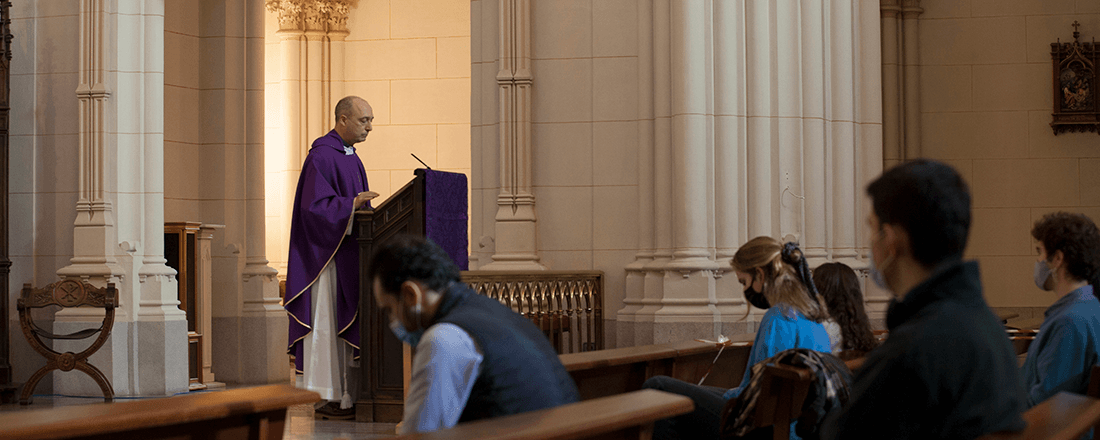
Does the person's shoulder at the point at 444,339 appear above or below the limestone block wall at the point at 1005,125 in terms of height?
below

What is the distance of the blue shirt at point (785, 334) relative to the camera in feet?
12.8

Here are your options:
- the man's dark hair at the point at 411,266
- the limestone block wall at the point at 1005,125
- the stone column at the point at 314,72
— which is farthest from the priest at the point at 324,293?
the limestone block wall at the point at 1005,125

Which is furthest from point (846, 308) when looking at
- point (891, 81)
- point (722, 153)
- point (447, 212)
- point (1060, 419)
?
point (891, 81)

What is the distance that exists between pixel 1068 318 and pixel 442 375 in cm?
224

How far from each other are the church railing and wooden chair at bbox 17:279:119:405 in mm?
2974

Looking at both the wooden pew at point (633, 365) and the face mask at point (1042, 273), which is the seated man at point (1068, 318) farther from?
the wooden pew at point (633, 365)

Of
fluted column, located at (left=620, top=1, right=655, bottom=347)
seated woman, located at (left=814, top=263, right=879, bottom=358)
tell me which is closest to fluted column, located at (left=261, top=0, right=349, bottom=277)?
fluted column, located at (left=620, top=1, right=655, bottom=347)

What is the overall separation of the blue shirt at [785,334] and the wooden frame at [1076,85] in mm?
7294

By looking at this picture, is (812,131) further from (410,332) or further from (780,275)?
(410,332)

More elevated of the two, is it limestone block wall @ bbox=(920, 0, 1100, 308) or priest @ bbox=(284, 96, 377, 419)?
limestone block wall @ bbox=(920, 0, 1100, 308)

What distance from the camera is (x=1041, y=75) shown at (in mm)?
10289

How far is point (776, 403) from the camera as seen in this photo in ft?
11.6

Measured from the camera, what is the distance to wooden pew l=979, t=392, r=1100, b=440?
7.25 feet

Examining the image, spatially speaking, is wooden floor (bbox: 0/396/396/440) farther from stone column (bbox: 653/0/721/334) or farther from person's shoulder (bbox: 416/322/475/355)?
person's shoulder (bbox: 416/322/475/355)
